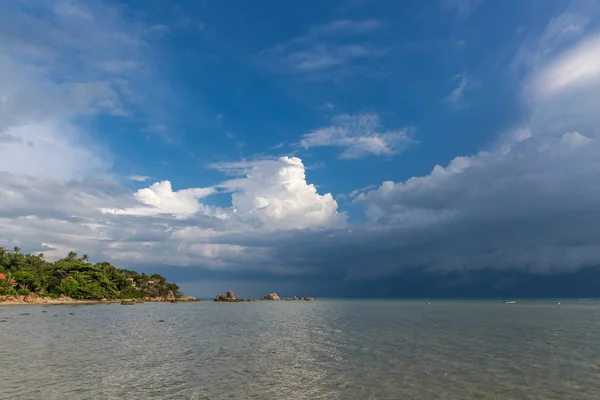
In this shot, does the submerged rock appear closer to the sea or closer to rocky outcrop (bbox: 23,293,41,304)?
rocky outcrop (bbox: 23,293,41,304)

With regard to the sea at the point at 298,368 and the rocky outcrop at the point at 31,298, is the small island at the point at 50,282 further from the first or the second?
the sea at the point at 298,368

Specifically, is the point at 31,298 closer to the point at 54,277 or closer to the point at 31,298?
the point at 31,298

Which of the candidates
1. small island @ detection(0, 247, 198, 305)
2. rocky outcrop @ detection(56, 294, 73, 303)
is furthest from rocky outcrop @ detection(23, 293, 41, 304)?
rocky outcrop @ detection(56, 294, 73, 303)

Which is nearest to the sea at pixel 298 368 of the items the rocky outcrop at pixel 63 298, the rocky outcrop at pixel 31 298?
the rocky outcrop at pixel 31 298

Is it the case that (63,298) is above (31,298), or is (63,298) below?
below

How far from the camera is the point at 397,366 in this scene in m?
31.1

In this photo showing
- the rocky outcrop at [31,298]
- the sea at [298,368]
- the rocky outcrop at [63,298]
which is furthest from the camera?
the rocky outcrop at [63,298]

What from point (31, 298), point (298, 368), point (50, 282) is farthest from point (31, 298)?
point (298, 368)

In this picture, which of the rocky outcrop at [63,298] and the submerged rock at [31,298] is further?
the rocky outcrop at [63,298]

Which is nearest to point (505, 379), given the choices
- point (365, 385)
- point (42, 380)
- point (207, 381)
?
point (365, 385)

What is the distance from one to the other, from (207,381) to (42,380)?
11126 millimetres

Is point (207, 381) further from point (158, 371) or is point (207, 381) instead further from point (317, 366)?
point (317, 366)

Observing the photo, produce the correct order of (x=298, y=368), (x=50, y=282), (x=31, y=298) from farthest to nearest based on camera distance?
(x=50, y=282) < (x=31, y=298) < (x=298, y=368)

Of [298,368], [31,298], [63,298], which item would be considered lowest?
[63,298]
